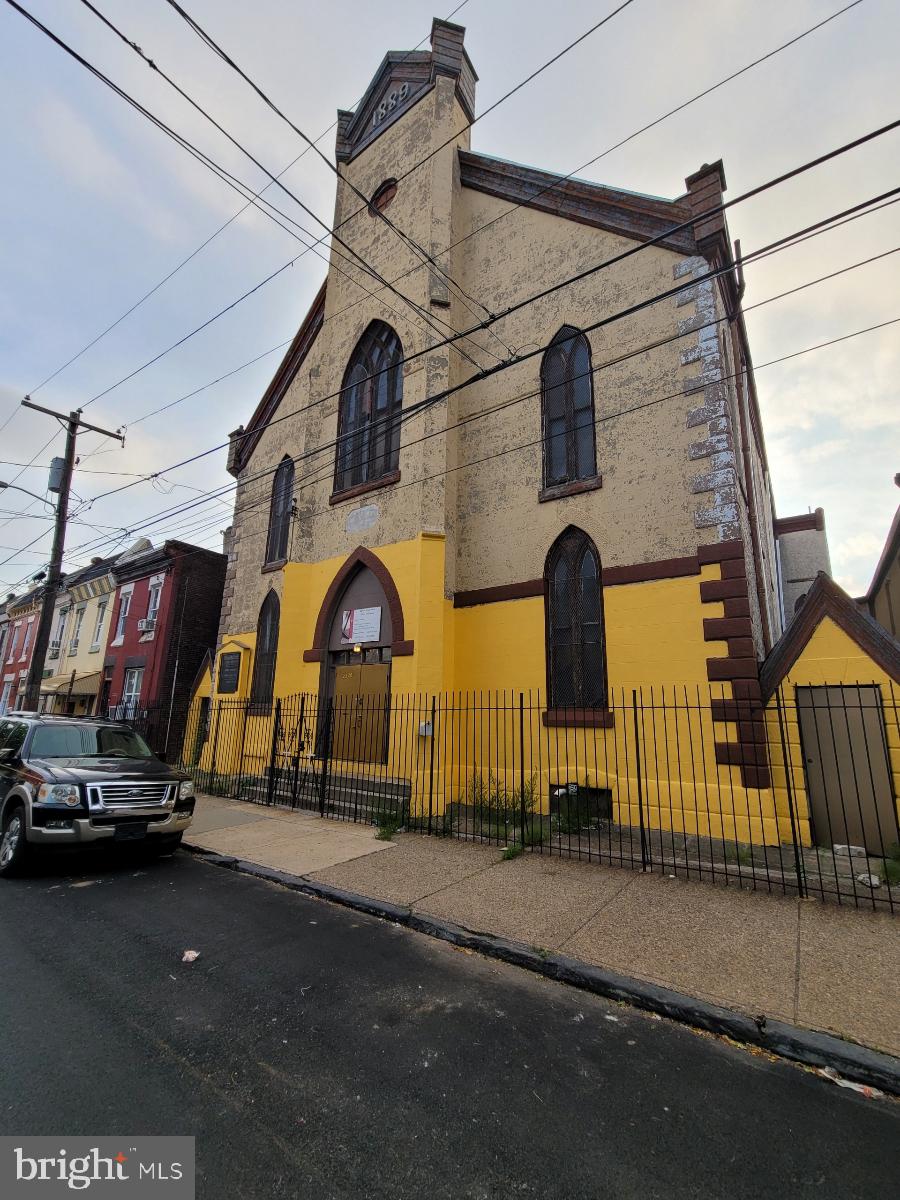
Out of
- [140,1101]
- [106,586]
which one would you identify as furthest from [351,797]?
[106,586]

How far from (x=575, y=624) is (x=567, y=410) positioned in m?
4.42

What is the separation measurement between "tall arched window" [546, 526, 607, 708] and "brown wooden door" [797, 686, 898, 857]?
10.3 ft

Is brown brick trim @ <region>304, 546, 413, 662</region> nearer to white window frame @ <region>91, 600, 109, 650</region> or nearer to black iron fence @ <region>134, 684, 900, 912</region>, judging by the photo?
black iron fence @ <region>134, 684, 900, 912</region>

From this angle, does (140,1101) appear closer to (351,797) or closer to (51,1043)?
(51,1043)

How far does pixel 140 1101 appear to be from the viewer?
288 cm

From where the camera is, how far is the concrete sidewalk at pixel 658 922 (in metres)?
4.09

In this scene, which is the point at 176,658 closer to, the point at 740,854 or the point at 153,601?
the point at 153,601

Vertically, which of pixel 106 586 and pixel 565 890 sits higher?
pixel 106 586

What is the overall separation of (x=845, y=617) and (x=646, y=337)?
5.93 metres

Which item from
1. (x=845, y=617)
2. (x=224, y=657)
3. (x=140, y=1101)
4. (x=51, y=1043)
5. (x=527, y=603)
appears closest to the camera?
(x=140, y=1101)

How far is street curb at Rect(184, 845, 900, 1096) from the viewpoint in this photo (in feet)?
11.0

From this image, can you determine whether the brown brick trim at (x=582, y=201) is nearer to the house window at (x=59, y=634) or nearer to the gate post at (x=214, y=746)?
the gate post at (x=214, y=746)

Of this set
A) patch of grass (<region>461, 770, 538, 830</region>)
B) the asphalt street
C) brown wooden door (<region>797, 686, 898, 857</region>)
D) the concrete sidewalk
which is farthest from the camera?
patch of grass (<region>461, 770, 538, 830</region>)

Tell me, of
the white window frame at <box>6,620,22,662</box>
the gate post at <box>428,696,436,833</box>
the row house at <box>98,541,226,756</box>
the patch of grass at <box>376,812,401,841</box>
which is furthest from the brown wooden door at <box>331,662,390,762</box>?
the white window frame at <box>6,620,22,662</box>
